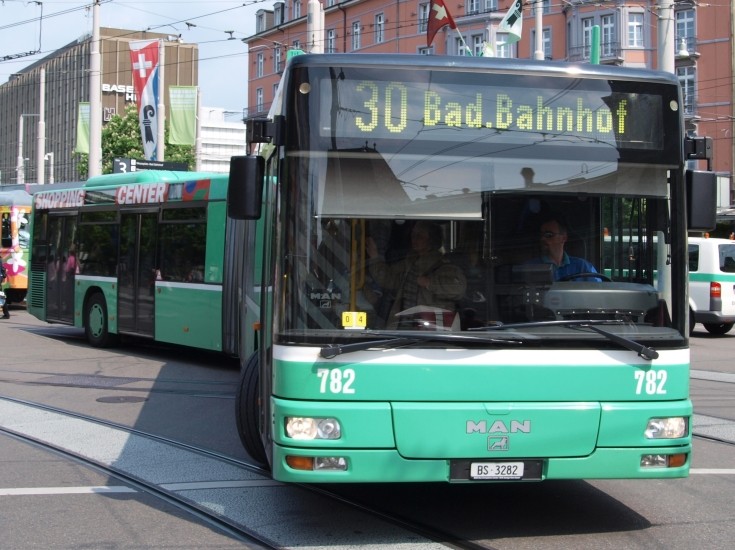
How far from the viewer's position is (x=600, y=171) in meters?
5.63

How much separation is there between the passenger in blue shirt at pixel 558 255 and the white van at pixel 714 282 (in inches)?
598

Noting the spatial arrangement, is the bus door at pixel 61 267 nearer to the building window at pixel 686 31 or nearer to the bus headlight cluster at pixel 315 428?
the bus headlight cluster at pixel 315 428

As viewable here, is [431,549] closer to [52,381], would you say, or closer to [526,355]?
[526,355]

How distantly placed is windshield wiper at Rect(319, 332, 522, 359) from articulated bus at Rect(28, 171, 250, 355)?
7.52 metres

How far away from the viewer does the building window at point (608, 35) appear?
159 feet

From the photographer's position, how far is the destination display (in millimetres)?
5473

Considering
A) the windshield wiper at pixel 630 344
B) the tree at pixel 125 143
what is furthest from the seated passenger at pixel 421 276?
the tree at pixel 125 143

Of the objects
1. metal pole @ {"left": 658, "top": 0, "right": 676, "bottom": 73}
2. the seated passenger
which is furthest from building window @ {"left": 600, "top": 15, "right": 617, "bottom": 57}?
the seated passenger

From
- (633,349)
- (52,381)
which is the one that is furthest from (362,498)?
(52,381)

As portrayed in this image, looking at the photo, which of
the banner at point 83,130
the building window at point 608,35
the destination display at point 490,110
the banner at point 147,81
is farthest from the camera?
the building window at point 608,35

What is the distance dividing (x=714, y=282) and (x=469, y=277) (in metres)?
15.9

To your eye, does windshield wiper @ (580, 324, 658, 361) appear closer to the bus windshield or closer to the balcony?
the bus windshield

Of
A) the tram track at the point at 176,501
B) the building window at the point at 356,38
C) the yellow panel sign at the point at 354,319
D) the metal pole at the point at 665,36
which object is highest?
the building window at the point at 356,38

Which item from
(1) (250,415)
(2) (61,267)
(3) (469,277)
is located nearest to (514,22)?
(2) (61,267)
